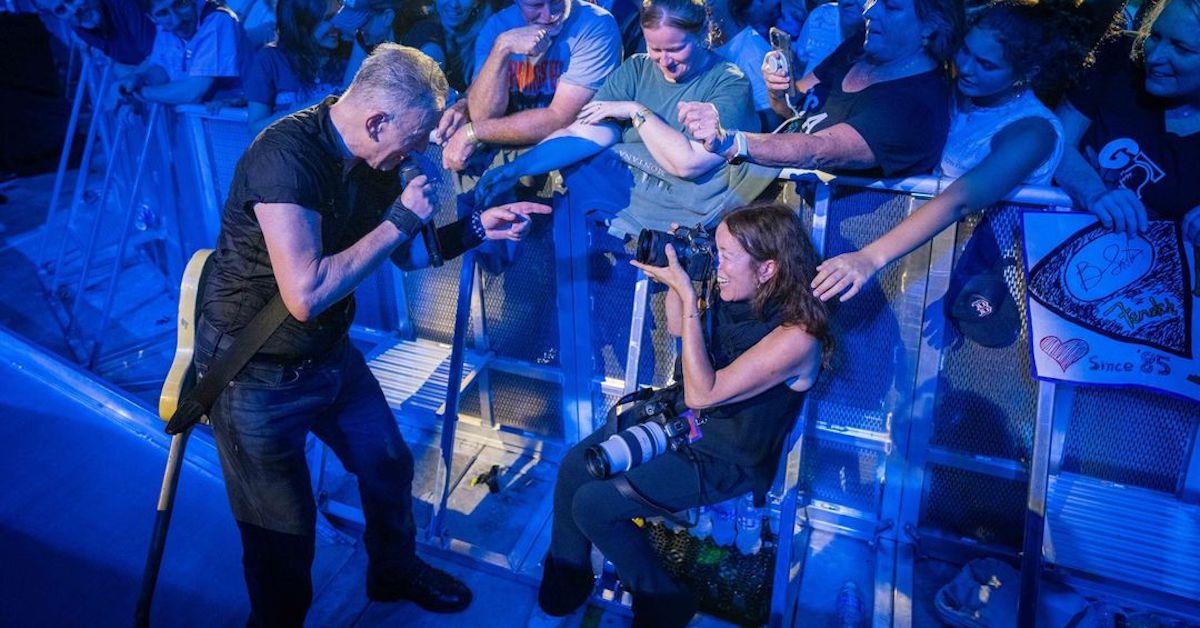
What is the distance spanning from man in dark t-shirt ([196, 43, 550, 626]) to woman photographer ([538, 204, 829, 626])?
0.66m

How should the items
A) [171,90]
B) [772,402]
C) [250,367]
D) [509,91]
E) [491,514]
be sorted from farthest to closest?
[171,90] → [491,514] → [509,91] → [772,402] → [250,367]

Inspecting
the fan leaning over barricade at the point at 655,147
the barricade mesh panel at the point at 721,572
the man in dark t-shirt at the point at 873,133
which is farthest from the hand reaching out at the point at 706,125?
the barricade mesh panel at the point at 721,572

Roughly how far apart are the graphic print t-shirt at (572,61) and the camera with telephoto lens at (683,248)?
1009 mm

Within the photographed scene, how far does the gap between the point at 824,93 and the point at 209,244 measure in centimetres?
366

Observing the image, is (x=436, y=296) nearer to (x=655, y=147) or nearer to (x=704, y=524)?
(x=655, y=147)

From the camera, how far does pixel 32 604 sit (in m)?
2.71

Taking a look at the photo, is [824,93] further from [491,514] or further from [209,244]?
[209,244]

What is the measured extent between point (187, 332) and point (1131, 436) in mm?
3483

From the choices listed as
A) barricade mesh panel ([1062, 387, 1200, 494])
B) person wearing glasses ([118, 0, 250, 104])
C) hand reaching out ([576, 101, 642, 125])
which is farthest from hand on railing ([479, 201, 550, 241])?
person wearing glasses ([118, 0, 250, 104])

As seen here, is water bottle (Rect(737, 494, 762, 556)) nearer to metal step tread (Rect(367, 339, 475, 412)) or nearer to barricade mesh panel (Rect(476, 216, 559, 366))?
barricade mesh panel (Rect(476, 216, 559, 366))

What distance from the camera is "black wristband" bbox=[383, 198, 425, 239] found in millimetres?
2139

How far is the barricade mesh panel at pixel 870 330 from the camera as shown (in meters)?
2.67

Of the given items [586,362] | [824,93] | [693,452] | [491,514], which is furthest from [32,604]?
[824,93]

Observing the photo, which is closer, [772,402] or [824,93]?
Answer: [772,402]
